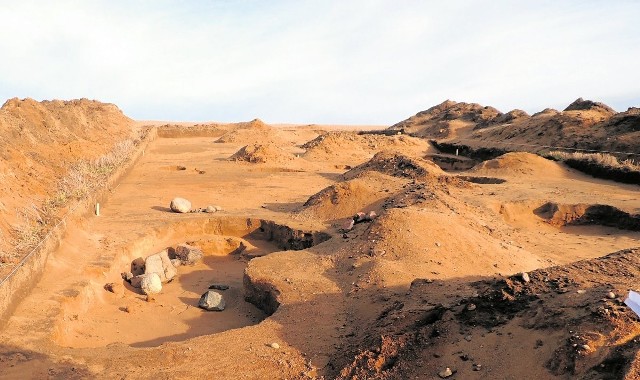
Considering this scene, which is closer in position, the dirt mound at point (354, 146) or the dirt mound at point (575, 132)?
the dirt mound at point (575, 132)

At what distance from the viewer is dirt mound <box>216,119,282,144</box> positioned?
26141mm

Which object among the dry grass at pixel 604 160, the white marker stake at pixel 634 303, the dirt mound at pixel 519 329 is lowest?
the dirt mound at pixel 519 329

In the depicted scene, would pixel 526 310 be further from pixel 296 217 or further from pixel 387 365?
pixel 296 217

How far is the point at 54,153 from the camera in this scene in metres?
13.2

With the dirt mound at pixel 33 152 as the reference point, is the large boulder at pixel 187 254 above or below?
below

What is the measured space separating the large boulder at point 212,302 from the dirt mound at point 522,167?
9.93 metres

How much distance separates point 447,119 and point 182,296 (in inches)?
1131

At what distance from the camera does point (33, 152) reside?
1215 centimetres

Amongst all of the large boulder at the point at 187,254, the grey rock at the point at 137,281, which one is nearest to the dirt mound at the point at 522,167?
the large boulder at the point at 187,254

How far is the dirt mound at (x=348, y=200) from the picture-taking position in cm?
941

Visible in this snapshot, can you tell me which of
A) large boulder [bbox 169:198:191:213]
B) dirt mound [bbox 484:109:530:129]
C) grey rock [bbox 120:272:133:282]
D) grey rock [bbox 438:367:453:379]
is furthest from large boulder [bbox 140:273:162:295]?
dirt mound [bbox 484:109:530:129]

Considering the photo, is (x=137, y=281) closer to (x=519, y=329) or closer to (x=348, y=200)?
(x=348, y=200)

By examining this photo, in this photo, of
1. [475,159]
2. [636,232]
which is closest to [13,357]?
[636,232]

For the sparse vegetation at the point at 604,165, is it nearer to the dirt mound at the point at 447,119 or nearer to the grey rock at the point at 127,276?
the grey rock at the point at 127,276
